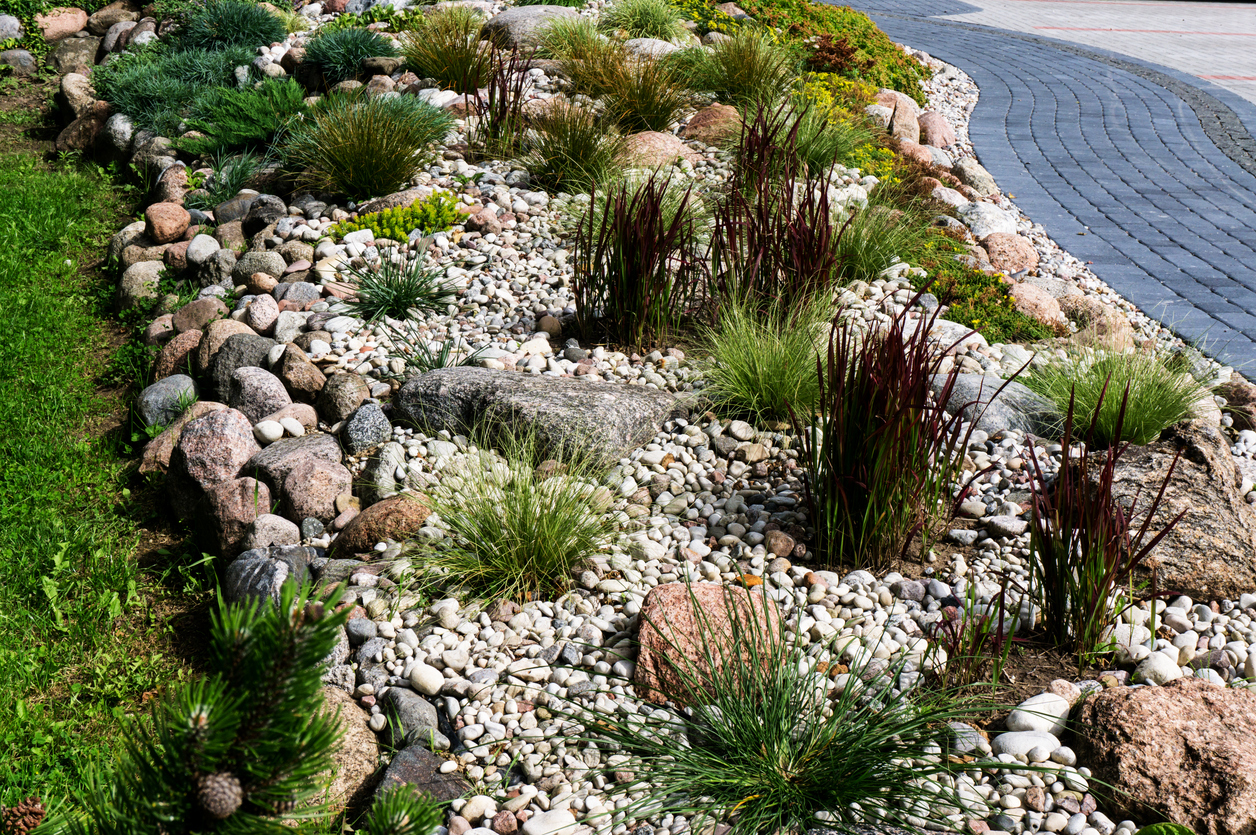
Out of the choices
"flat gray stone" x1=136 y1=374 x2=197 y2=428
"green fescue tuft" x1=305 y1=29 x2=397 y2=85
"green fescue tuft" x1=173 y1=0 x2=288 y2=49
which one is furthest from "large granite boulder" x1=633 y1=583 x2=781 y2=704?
"green fescue tuft" x1=173 y1=0 x2=288 y2=49

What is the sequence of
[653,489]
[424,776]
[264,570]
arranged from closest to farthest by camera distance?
[424,776]
[264,570]
[653,489]

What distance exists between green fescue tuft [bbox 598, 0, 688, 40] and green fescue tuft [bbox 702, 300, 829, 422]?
5343 millimetres

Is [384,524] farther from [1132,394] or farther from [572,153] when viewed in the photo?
[572,153]

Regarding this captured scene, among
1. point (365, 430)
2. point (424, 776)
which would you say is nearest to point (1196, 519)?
point (424, 776)

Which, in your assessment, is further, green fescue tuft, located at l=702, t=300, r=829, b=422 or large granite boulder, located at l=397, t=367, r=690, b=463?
green fescue tuft, located at l=702, t=300, r=829, b=422

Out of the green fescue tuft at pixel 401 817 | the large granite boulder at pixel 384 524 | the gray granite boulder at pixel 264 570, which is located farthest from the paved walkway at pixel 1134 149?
the green fescue tuft at pixel 401 817

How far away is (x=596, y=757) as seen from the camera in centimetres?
251

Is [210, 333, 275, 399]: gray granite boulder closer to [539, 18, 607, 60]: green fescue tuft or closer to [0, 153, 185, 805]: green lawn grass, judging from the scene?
[0, 153, 185, 805]: green lawn grass

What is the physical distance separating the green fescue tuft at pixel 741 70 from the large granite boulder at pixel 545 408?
384 centimetres

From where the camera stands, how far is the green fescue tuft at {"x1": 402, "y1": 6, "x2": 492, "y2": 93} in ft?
23.0

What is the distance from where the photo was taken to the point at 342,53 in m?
7.60

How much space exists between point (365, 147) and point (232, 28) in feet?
13.4

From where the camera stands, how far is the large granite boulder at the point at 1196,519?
3.07 meters

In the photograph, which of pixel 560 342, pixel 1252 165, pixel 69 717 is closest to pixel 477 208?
pixel 560 342
